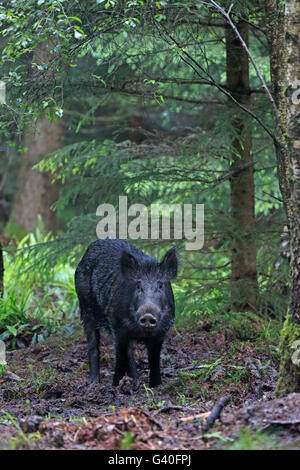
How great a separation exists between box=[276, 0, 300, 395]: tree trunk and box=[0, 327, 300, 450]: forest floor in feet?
0.89

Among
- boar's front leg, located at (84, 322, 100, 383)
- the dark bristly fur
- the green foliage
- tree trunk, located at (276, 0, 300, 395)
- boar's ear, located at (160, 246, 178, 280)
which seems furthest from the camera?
the green foliage

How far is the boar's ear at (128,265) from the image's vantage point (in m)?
6.28

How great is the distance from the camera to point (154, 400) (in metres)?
5.20

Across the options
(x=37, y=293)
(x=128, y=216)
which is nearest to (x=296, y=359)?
(x=128, y=216)

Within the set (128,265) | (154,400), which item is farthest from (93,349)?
(154,400)

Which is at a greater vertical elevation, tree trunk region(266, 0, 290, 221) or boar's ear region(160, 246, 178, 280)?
tree trunk region(266, 0, 290, 221)

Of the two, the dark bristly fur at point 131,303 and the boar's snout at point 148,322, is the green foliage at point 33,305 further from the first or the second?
the boar's snout at point 148,322

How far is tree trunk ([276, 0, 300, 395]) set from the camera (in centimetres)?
431

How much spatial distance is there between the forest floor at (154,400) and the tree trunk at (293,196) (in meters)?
0.27

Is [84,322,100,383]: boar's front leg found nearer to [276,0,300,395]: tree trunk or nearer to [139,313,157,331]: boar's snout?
[139,313,157,331]: boar's snout

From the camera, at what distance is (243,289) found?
26.6 feet

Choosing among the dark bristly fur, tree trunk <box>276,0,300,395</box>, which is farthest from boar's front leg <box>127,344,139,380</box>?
tree trunk <box>276,0,300,395</box>

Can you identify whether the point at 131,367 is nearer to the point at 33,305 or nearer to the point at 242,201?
the point at 242,201
